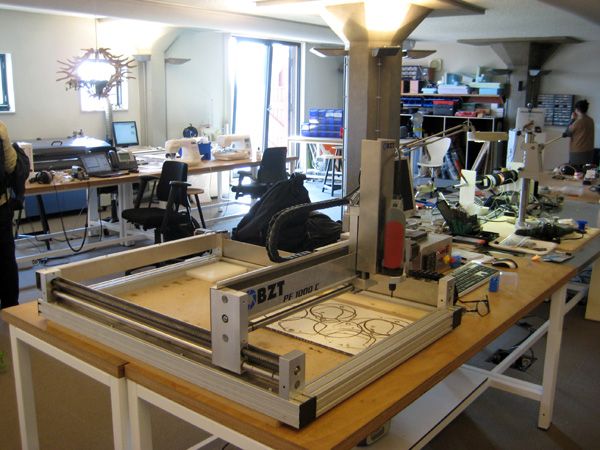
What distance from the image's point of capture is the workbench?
135 centimetres

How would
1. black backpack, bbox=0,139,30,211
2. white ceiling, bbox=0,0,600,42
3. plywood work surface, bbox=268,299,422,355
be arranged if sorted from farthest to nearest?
white ceiling, bbox=0,0,600,42 → black backpack, bbox=0,139,30,211 → plywood work surface, bbox=268,299,422,355

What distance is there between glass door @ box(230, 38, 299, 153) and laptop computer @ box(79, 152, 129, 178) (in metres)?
3.88

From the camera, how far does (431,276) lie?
2107 mm

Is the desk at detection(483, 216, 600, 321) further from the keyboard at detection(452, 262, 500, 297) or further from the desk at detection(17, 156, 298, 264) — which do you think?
the desk at detection(17, 156, 298, 264)

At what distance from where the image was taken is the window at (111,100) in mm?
7402

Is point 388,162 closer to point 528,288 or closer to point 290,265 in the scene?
point 290,265

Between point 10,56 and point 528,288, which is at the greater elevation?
point 10,56

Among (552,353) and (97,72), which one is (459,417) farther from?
(97,72)

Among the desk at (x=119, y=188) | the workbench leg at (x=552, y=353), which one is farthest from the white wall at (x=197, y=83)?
the workbench leg at (x=552, y=353)

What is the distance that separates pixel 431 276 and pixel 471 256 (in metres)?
0.78

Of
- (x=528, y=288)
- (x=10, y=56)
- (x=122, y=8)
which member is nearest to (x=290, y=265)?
(x=528, y=288)

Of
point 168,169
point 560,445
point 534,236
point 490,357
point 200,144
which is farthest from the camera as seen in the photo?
point 200,144

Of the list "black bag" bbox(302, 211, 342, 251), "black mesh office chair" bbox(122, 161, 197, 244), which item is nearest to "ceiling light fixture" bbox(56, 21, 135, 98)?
"black mesh office chair" bbox(122, 161, 197, 244)

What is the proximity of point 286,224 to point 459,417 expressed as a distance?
51.6 inches
